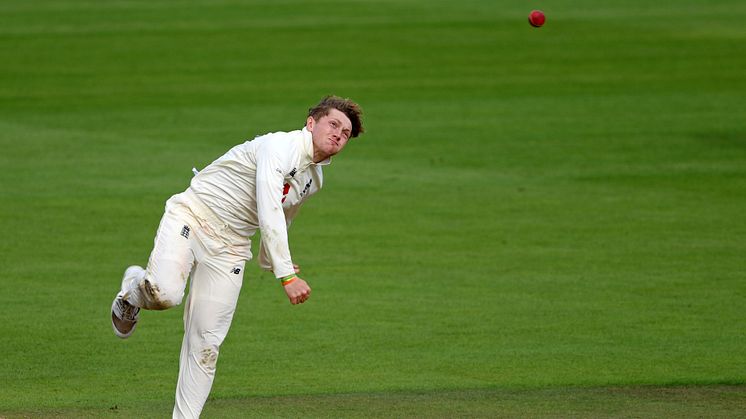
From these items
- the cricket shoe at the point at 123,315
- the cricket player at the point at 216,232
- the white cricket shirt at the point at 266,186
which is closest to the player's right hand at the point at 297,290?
the white cricket shirt at the point at 266,186

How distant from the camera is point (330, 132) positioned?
7902 millimetres

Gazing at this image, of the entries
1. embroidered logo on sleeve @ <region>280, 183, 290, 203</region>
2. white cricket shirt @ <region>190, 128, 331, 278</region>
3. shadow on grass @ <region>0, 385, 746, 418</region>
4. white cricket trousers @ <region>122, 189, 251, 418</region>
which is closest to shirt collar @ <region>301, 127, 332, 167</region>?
white cricket shirt @ <region>190, 128, 331, 278</region>

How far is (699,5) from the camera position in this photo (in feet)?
128

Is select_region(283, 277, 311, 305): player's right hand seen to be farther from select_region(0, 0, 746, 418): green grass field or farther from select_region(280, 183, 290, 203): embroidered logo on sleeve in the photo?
select_region(0, 0, 746, 418): green grass field

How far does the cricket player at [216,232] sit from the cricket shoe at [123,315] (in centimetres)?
37

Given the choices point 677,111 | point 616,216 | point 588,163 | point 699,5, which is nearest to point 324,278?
point 616,216

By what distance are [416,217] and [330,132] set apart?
8227 millimetres

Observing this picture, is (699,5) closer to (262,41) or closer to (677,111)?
(262,41)

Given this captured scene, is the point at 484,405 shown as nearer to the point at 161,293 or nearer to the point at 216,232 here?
the point at 216,232

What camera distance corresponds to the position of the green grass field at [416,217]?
32.8ft

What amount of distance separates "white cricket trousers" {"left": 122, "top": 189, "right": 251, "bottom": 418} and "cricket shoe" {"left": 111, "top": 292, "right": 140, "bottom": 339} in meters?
0.44

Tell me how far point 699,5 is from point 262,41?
13.5 metres

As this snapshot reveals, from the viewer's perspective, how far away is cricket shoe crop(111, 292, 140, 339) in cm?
847

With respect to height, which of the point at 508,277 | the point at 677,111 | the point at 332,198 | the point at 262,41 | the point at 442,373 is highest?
the point at 262,41
